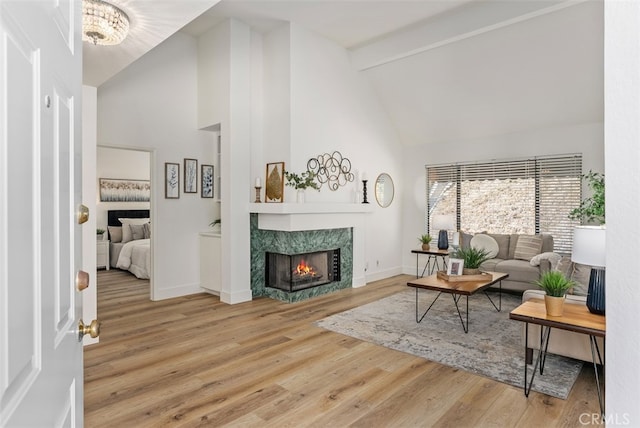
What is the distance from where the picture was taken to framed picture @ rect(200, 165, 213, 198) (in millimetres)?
5578

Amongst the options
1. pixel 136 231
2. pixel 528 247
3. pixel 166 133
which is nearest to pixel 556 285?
pixel 528 247

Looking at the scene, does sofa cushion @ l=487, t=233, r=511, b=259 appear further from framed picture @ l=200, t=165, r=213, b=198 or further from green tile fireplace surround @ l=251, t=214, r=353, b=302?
framed picture @ l=200, t=165, r=213, b=198

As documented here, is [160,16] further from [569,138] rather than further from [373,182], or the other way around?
[569,138]

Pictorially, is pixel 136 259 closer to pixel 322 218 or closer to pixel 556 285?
pixel 322 218

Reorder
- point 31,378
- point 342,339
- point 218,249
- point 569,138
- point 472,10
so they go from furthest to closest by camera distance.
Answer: point 569,138
point 218,249
point 472,10
point 342,339
point 31,378

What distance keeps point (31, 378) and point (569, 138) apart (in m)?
6.66

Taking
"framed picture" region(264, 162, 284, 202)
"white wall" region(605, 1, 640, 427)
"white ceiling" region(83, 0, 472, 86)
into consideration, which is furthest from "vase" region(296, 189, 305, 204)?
"white wall" region(605, 1, 640, 427)

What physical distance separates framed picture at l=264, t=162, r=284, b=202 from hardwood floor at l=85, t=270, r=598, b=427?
1691 millimetres

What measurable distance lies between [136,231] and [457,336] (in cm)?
666

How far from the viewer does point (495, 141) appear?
636cm

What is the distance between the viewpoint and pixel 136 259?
6812mm

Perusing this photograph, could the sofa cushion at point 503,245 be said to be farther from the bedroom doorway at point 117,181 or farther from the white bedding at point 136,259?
the bedroom doorway at point 117,181

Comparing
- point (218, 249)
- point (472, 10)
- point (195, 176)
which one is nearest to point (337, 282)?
point (218, 249)

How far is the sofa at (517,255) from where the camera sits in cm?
518
